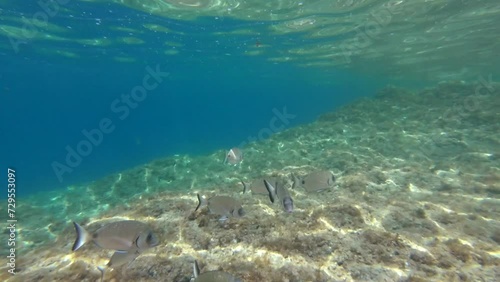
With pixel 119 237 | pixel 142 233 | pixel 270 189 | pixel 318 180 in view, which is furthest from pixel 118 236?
pixel 318 180

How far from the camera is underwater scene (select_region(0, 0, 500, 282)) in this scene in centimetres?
410

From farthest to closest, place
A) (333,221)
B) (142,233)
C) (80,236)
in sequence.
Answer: (333,221) < (80,236) < (142,233)

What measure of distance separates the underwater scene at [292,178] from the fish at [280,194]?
37mm

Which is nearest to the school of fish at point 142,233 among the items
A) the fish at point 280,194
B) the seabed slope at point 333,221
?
the fish at point 280,194

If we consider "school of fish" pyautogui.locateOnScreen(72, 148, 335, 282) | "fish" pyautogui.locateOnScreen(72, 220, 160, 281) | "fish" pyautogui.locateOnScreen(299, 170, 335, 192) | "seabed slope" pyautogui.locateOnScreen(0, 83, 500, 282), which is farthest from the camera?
"fish" pyautogui.locateOnScreen(299, 170, 335, 192)

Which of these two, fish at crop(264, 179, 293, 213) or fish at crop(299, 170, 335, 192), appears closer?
fish at crop(264, 179, 293, 213)

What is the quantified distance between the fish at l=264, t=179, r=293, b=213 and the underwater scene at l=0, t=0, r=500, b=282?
0.04m

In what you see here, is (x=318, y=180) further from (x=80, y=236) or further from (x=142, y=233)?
(x=80, y=236)

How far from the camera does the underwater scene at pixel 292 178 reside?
13.4ft

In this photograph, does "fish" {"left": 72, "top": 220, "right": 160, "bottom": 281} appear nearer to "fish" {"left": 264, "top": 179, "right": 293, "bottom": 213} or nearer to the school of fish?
the school of fish

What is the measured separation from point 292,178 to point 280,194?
5.44 feet

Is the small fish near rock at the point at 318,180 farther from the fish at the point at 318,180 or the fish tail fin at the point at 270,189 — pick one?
the fish tail fin at the point at 270,189

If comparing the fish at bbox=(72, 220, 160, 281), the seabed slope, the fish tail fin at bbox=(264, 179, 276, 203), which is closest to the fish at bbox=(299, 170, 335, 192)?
the seabed slope

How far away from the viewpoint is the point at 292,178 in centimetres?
538
